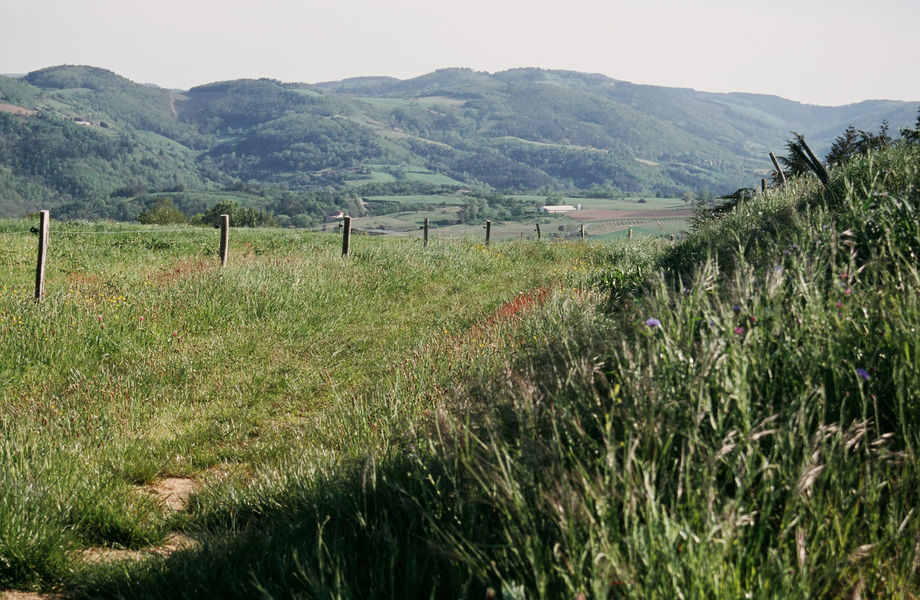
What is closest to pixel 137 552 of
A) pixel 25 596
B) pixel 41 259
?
pixel 25 596

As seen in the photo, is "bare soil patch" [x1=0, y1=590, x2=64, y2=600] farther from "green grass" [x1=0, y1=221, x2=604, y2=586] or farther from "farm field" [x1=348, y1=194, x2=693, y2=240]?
"farm field" [x1=348, y1=194, x2=693, y2=240]

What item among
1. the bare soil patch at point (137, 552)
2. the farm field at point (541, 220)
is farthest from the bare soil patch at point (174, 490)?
the farm field at point (541, 220)

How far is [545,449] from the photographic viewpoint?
2.61m

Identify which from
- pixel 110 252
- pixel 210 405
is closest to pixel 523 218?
pixel 110 252

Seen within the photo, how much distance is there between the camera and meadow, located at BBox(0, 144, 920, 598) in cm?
226

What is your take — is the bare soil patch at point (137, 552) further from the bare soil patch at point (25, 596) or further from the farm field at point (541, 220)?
the farm field at point (541, 220)

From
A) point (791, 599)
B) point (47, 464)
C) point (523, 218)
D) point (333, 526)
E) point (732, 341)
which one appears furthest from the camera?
point (523, 218)

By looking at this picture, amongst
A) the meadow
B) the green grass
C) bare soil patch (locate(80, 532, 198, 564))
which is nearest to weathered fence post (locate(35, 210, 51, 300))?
the green grass

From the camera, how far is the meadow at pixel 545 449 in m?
2.26

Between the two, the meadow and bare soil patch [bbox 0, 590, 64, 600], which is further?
bare soil patch [bbox 0, 590, 64, 600]

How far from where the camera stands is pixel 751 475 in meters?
2.31

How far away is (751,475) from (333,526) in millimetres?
1891

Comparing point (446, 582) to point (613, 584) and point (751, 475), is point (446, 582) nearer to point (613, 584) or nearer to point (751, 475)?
point (613, 584)

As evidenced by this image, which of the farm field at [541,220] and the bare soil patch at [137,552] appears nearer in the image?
the bare soil patch at [137,552]
